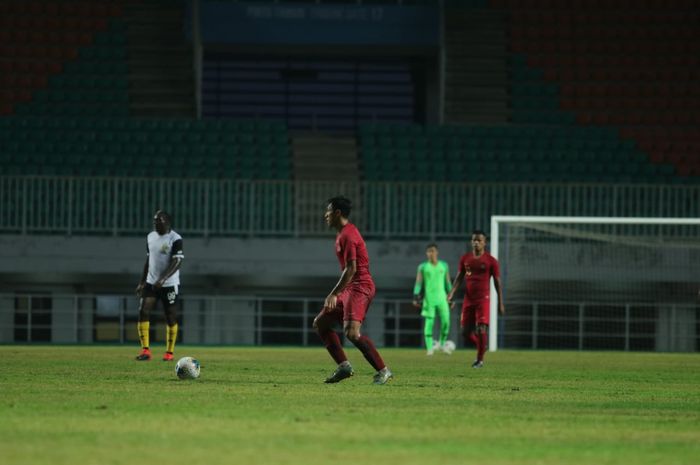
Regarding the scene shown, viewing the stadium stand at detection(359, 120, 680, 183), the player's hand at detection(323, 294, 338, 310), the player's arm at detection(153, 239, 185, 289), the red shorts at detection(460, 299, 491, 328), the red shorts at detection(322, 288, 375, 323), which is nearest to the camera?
the player's hand at detection(323, 294, 338, 310)

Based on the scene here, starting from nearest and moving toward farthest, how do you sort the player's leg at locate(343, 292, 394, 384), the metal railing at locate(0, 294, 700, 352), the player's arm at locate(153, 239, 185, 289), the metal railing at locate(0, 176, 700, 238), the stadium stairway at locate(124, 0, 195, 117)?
the player's leg at locate(343, 292, 394, 384)
the player's arm at locate(153, 239, 185, 289)
the metal railing at locate(0, 176, 700, 238)
the metal railing at locate(0, 294, 700, 352)
the stadium stairway at locate(124, 0, 195, 117)

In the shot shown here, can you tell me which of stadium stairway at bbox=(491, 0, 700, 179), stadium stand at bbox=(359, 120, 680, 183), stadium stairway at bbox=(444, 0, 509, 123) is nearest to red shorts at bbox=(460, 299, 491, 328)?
stadium stand at bbox=(359, 120, 680, 183)

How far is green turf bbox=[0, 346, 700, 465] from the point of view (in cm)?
698

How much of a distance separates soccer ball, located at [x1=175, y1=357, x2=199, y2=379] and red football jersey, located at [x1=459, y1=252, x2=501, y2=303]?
6049mm

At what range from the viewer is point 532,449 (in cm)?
735

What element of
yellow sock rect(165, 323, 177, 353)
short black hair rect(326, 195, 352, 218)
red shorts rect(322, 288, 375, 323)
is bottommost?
yellow sock rect(165, 323, 177, 353)

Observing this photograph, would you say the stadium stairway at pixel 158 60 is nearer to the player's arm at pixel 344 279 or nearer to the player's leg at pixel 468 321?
the player's leg at pixel 468 321

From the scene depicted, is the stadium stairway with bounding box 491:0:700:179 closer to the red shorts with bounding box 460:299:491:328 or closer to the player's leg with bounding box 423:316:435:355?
the player's leg with bounding box 423:316:435:355

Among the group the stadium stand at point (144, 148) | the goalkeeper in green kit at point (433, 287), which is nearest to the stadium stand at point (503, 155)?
the stadium stand at point (144, 148)

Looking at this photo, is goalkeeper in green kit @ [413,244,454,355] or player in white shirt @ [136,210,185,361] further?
goalkeeper in green kit @ [413,244,454,355]

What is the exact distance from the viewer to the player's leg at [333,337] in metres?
12.7

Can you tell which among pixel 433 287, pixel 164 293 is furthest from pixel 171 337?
pixel 433 287

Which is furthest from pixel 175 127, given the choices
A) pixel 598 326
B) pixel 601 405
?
pixel 601 405

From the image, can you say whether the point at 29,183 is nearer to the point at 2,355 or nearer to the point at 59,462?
the point at 2,355
